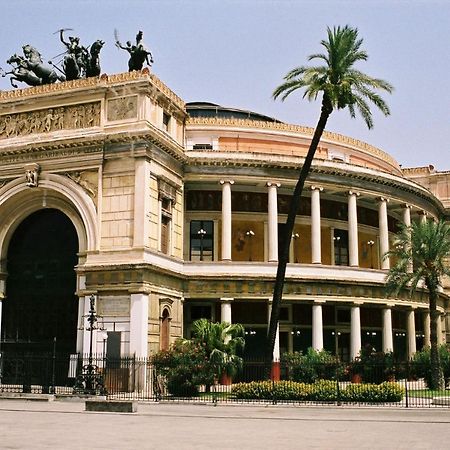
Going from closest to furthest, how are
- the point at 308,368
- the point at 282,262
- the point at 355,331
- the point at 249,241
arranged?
the point at 282,262
the point at 308,368
the point at 355,331
the point at 249,241

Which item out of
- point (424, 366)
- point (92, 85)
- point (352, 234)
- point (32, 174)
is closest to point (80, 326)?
point (32, 174)

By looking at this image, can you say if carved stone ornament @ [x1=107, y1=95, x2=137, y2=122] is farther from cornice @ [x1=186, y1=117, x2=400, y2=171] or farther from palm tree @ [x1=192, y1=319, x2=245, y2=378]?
palm tree @ [x1=192, y1=319, x2=245, y2=378]

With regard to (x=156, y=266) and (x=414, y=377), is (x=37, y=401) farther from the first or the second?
(x=414, y=377)

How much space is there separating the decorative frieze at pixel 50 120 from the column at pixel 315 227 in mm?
13479

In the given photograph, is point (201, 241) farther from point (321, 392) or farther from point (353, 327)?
point (321, 392)

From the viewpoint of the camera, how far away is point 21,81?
40406 mm

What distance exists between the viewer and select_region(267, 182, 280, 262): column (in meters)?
40.9

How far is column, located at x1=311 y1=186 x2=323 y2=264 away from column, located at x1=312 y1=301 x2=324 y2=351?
257 cm

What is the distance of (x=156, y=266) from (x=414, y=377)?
16.1m

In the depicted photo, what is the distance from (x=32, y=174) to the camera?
37.4m

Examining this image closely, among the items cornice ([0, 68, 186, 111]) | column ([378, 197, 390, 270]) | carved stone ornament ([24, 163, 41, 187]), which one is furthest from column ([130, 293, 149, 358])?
column ([378, 197, 390, 270])

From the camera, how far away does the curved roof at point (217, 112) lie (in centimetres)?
5097

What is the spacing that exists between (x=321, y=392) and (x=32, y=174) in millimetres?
18828

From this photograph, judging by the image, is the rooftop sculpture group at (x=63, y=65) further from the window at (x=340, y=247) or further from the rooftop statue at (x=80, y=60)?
the window at (x=340, y=247)
